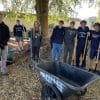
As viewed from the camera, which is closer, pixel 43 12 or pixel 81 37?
pixel 81 37

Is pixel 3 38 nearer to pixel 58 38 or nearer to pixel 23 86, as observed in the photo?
pixel 23 86

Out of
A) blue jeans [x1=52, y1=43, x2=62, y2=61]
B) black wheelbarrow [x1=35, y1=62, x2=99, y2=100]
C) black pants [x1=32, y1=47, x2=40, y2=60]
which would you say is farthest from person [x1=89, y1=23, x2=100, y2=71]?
black wheelbarrow [x1=35, y1=62, x2=99, y2=100]

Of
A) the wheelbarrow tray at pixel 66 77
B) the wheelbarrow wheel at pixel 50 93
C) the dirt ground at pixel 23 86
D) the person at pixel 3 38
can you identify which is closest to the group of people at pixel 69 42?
the person at pixel 3 38

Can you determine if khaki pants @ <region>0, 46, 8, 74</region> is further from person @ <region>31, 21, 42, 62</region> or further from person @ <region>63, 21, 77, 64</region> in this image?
person @ <region>63, 21, 77, 64</region>

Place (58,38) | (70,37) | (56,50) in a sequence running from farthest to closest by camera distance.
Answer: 1. (56,50)
2. (58,38)
3. (70,37)

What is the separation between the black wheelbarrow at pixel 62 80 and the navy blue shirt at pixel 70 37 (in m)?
2.20

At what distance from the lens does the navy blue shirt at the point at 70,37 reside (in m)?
8.97

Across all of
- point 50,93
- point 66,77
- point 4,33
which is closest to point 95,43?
point 66,77

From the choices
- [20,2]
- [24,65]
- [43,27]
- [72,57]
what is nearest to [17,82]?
[24,65]

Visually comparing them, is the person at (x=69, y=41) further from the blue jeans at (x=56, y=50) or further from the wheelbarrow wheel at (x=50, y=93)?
the wheelbarrow wheel at (x=50, y=93)

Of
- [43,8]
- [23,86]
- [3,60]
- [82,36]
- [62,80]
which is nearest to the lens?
[62,80]

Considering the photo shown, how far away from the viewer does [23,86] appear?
7914 mm

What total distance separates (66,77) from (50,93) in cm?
86

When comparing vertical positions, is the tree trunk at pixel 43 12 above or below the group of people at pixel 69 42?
above
